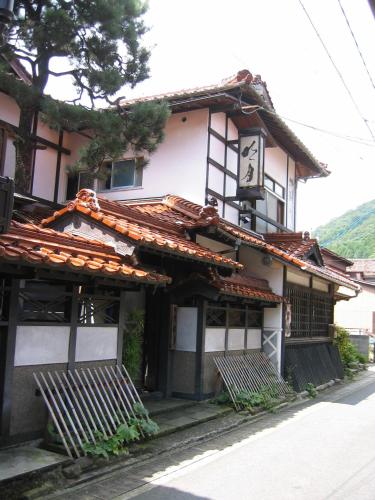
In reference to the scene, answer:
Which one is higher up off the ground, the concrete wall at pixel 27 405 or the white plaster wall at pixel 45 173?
the white plaster wall at pixel 45 173

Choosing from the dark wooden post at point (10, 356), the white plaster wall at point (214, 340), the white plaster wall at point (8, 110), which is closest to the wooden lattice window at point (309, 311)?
the white plaster wall at point (214, 340)

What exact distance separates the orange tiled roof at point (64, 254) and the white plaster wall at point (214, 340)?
3.80m

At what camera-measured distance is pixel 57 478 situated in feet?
20.1

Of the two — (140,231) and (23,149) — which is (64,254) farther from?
(23,149)

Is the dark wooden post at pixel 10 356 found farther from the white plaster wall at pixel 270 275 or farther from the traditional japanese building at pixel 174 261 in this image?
the white plaster wall at pixel 270 275

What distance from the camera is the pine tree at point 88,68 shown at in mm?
10398

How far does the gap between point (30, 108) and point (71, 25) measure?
83.3 inches

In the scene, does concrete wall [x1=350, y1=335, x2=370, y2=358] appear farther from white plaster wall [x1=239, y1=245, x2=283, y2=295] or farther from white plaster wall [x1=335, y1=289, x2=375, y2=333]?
white plaster wall [x1=239, y1=245, x2=283, y2=295]

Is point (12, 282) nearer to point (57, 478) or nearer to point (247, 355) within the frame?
point (57, 478)

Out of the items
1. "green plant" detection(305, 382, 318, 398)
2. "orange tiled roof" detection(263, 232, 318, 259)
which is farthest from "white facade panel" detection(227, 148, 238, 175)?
"green plant" detection(305, 382, 318, 398)

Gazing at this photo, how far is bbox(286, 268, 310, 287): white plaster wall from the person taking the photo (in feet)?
50.3

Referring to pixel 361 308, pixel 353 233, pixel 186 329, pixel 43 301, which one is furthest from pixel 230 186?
pixel 353 233

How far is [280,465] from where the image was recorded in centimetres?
730

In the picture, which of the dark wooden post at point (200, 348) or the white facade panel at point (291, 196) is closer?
the dark wooden post at point (200, 348)
